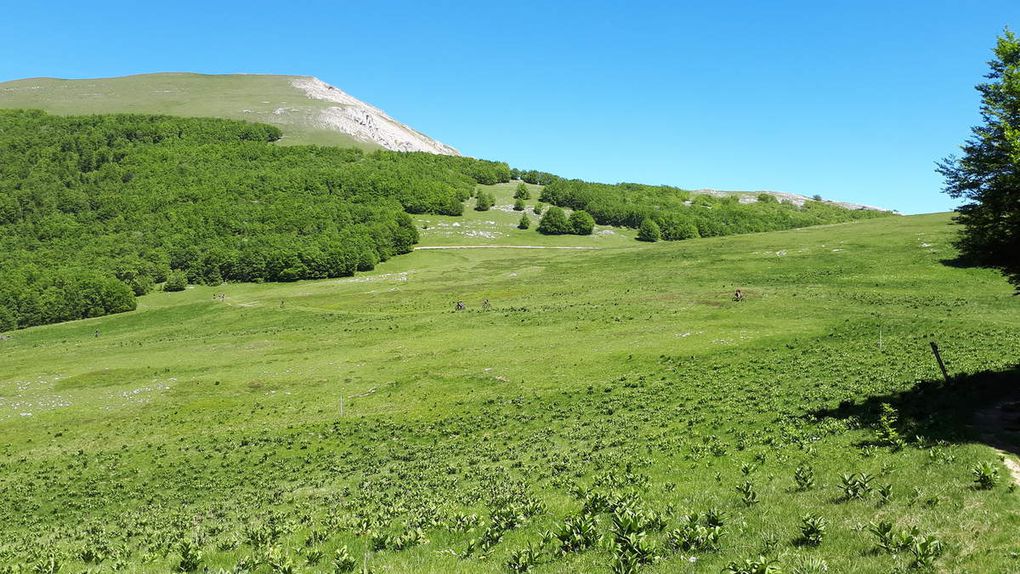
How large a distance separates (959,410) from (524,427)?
2407cm

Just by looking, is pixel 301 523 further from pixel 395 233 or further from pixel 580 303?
pixel 395 233

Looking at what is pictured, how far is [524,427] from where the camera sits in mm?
39344

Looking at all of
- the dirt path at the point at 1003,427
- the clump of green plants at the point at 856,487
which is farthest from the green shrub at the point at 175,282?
the dirt path at the point at 1003,427

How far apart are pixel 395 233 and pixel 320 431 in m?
147

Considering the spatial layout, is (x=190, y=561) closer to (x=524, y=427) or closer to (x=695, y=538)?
(x=695, y=538)

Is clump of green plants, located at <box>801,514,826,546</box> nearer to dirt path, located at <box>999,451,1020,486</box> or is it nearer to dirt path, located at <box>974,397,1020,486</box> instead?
dirt path, located at <box>974,397,1020,486</box>

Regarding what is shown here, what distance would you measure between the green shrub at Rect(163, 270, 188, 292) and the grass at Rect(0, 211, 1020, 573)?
185 feet

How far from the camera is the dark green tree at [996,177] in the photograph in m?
23.6

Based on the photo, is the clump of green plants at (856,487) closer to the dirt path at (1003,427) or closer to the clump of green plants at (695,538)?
the dirt path at (1003,427)

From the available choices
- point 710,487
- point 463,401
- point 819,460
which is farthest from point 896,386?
point 463,401

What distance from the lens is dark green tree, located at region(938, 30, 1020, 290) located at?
930 inches

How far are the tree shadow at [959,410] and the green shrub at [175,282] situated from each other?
173189mm

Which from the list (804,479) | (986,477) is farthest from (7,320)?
(986,477)

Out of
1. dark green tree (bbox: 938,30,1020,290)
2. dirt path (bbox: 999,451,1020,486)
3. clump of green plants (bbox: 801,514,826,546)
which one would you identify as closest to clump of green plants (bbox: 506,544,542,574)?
clump of green plants (bbox: 801,514,826,546)
